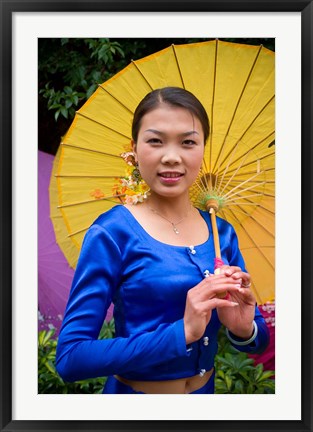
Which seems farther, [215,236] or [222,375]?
[222,375]

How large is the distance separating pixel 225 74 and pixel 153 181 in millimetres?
450

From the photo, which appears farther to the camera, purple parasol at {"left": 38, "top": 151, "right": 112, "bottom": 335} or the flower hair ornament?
purple parasol at {"left": 38, "top": 151, "right": 112, "bottom": 335}

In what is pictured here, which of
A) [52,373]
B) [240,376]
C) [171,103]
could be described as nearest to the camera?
[171,103]

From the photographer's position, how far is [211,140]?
6.22 ft

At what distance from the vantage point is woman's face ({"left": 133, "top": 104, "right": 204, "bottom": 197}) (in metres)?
1.68

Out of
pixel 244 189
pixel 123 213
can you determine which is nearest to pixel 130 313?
pixel 123 213

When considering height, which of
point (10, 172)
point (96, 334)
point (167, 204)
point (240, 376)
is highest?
point (10, 172)

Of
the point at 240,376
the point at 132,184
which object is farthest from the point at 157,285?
the point at 240,376

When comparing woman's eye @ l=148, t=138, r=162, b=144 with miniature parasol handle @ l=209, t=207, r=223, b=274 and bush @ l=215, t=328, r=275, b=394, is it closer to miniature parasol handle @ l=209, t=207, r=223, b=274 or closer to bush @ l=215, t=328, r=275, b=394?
miniature parasol handle @ l=209, t=207, r=223, b=274

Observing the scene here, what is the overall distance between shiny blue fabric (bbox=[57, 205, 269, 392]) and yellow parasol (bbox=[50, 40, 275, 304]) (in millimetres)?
209

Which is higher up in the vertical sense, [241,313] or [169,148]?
[169,148]

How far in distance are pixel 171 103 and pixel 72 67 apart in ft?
2.91

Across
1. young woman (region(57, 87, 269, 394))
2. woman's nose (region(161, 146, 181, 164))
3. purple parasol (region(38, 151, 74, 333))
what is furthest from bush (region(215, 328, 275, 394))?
woman's nose (region(161, 146, 181, 164))

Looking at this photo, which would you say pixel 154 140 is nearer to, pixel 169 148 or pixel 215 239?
pixel 169 148
